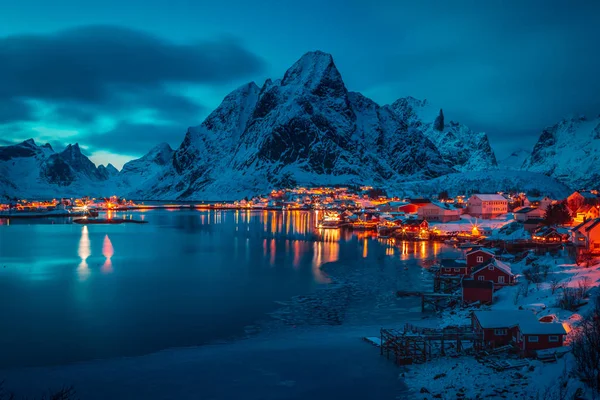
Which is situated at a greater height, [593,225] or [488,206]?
[488,206]

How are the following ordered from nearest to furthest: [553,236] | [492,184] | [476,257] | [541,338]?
[541,338]
[476,257]
[553,236]
[492,184]

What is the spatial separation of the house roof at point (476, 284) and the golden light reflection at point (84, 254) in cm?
2606

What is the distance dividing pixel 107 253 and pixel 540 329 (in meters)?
44.0

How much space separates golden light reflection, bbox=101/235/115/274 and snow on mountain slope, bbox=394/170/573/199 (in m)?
100

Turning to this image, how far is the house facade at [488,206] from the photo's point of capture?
7944 centimetres

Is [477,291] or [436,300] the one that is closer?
[477,291]

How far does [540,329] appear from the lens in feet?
56.2

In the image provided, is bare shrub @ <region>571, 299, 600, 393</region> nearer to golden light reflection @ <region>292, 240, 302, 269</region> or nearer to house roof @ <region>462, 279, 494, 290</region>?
house roof @ <region>462, 279, 494, 290</region>

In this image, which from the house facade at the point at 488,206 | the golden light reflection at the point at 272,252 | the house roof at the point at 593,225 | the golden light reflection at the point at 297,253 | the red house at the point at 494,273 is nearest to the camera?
the red house at the point at 494,273

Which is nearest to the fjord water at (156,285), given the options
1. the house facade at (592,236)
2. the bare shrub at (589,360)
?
the house facade at (592,236)

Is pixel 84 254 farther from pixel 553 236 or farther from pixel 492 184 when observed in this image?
pixel 492 184

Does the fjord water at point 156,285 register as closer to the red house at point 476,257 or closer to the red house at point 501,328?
the red house at point 476,257

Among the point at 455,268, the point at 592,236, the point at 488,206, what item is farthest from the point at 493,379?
the point at 488,206

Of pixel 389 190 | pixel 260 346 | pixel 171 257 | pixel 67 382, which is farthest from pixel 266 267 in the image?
pixel 389 190
